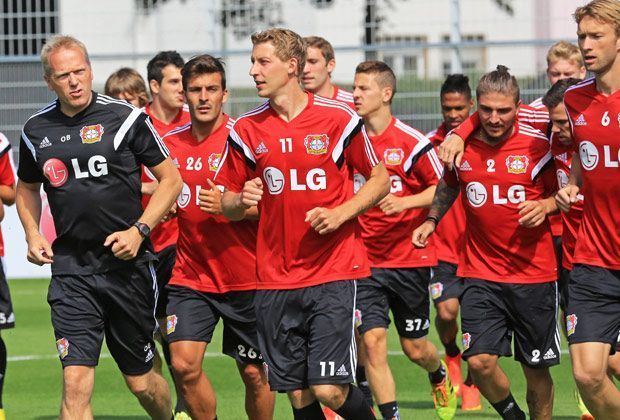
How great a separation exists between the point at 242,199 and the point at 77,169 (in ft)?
3.51

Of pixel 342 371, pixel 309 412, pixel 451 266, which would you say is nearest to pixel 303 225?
pixel 342 371

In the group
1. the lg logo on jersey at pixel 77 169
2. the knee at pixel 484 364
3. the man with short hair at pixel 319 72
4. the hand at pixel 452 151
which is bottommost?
the knee at pixel 484 364

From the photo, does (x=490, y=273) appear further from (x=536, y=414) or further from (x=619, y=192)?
(x=619, y=192)

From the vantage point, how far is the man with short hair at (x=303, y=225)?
25.5 feet

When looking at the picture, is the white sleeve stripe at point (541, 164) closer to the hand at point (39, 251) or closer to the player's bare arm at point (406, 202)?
the player's bare arm at point (406, 202)

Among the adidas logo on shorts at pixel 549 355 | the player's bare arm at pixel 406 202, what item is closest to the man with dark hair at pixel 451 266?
the player's bare arm at pixel 406 202

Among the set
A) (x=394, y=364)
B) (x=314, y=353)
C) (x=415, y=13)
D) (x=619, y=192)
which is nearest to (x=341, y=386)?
(x=314, y=353)

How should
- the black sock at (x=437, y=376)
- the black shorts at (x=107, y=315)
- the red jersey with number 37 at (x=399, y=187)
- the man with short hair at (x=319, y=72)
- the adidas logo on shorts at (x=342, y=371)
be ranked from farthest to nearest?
the man with short hair at (x=319, y=72)
the black sock at (x=437, y=376)
the red jersey with number 37 at (x=399, y=187)
the black shorts at (x=107, y=315)
the adidas logo on shorts at (x=342, y=371)

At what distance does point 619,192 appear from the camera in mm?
7828

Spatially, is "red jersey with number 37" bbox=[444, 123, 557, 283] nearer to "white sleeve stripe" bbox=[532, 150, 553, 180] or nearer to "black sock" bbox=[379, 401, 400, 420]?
"white sleeve stripe" bbox=[532, 150, 553, 180]

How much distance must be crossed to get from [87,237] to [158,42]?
12.8 m

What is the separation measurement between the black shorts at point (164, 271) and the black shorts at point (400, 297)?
145 centimetres

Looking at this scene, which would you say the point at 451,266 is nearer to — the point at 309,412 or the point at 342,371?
the point at 309,412

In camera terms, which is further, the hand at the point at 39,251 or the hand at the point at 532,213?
the hand at the point at 532,213
